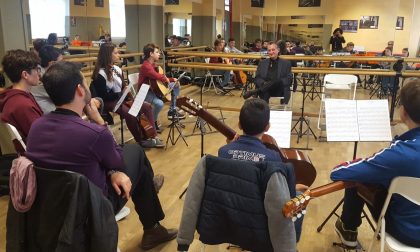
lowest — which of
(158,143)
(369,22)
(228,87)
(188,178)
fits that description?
(188,178)

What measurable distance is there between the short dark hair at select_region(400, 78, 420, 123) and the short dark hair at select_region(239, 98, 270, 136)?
0.69 metres

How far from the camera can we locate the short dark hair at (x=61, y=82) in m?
1.63

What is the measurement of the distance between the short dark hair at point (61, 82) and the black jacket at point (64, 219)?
351 mm

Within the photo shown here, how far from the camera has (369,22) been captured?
13211 millimetres

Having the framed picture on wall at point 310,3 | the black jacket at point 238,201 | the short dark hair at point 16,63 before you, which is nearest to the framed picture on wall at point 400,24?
the framed picture on wall at point 310,3

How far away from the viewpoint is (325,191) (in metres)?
1.60

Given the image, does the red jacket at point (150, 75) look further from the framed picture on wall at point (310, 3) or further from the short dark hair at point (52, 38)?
the framed picture on wall at point (310, 3)

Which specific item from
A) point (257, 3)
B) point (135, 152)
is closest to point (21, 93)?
point (135, 152)

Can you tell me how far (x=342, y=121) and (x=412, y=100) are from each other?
0.87 metres

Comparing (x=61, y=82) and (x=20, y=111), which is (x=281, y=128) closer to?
(x=61, y=82)

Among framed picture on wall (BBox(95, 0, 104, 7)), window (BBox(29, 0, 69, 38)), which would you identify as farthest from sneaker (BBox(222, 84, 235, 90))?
window (BBox(29, 0, 69, 38))

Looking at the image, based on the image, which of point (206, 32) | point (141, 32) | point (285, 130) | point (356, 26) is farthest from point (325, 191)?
point (356, 26)

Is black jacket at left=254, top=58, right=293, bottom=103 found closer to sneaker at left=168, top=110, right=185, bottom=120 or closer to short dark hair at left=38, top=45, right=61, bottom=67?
sneaker at left=168, top=110, right=185, bottom=120

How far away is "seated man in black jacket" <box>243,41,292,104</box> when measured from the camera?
5.03 m
